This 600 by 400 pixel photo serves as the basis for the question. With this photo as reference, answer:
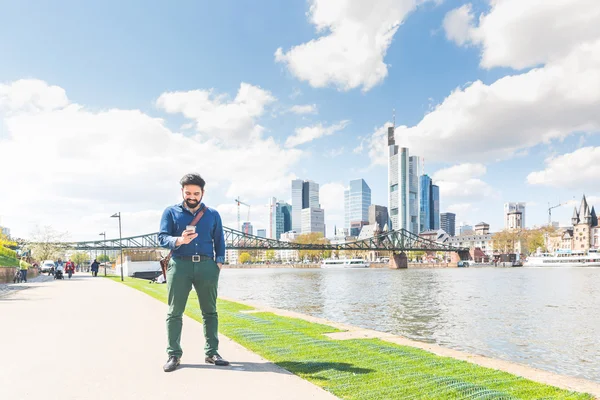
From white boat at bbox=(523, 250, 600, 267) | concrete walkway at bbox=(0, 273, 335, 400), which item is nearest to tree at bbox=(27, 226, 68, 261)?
concrete walkway at bbox=(0, 273, 335, 400)

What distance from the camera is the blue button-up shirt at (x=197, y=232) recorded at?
5848 millimetres

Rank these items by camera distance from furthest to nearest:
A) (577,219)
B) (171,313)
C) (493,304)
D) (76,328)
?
(577,219), (493,304), (76,328), (171,313)

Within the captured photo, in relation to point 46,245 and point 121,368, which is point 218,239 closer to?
point 121,368

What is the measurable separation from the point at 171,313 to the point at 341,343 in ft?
10.7

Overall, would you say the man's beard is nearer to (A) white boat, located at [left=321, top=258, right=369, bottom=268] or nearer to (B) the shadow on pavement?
(B) the shadow on pavement

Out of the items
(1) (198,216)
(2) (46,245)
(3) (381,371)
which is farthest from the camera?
(2) (46,245)

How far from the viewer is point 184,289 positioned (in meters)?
5.89

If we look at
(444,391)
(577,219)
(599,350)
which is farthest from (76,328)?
(577,219)

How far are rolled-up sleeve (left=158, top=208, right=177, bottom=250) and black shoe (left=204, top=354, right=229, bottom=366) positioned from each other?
1526 millimetres

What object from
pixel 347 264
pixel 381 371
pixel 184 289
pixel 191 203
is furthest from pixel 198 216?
pixel 347 264

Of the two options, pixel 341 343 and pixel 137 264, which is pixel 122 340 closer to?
pixel 341 343

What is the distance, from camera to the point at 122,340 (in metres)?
7.79

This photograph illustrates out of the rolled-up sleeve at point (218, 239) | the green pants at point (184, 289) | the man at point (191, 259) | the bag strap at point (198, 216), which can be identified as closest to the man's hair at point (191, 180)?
the man at point (191, 259)

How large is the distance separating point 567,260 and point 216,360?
5073 inches
